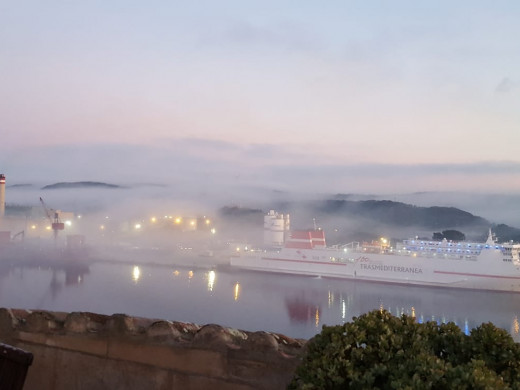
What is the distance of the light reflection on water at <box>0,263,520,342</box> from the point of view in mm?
29875

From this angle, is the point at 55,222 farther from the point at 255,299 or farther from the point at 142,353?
the point at 142,353

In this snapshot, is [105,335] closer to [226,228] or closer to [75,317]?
[75,317]

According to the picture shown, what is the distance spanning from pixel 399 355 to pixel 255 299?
1350 inches

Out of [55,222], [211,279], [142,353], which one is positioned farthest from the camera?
[55,222]

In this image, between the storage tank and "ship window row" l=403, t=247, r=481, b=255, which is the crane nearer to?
the storage tank

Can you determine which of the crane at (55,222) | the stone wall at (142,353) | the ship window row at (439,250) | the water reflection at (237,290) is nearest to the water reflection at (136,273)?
the water reflection at (237,290)

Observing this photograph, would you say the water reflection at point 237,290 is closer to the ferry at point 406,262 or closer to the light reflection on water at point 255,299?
the light reflection on water at point 255,299

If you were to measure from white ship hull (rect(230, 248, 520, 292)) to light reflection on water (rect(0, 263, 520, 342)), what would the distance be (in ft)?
2.22

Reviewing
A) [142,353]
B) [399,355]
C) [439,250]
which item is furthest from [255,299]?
[399,355]

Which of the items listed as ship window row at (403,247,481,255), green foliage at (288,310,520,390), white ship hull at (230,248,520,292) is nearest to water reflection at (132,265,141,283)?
white ship hull at (230,248,520,292)

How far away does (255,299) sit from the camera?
34.8 meters

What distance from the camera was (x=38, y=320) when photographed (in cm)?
235

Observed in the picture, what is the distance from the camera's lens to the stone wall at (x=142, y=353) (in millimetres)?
1996

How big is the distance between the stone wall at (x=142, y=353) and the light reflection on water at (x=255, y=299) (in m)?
25.3
